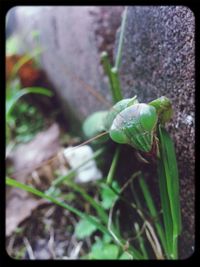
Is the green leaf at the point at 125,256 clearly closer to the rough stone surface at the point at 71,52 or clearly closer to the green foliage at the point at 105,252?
the green foliage at the point at 105,252

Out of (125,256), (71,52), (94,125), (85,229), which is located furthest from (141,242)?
(71,52)

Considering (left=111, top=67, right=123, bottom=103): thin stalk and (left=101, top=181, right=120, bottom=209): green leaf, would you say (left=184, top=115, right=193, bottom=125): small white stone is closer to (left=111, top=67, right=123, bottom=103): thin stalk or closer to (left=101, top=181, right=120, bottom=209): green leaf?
(left=111, top=67, right=123, bottom=103): thin stalk

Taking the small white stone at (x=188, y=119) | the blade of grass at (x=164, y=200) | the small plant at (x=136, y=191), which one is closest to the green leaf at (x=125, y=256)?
the small plant at (x=136, y=191)

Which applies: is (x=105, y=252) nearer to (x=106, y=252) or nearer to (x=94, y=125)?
(x=106, y=252)

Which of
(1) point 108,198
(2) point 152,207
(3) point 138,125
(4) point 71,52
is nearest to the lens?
(3) point 138,125

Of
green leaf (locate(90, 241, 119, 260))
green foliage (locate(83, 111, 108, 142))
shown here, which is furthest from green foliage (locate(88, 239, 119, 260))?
green foliage (locate(83, 111, 108, 142))

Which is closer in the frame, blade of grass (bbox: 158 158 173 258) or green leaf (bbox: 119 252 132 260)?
blade of grass (bbox: 158 158 173 258)
